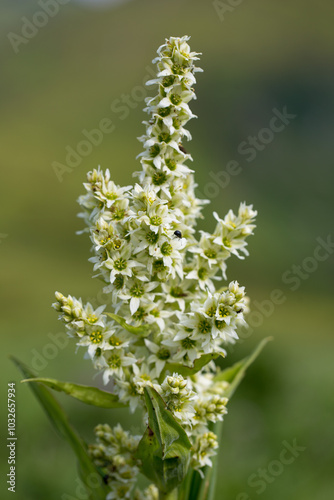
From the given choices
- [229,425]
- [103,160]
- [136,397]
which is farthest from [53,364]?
[103,160]

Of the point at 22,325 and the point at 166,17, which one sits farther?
the point at 166,17

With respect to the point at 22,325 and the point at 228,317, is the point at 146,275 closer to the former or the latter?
the point at 228,317

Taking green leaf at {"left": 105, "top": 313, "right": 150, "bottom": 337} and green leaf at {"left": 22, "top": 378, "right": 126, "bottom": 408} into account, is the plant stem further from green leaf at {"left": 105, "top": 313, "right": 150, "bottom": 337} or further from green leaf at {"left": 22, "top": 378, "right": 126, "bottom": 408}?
green leaf at {"left": 105, "top": 313, "right": 150, "bottom": 337}

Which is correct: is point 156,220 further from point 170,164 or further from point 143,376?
point 143,376

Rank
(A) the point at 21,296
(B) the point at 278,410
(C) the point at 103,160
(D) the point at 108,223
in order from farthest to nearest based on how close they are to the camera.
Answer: (C) the point at 103,160
(A) the point at 21,296
(B) the point at 278,410
(D) the point at 108,223

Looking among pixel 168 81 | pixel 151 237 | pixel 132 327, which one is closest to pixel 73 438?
pixel 132 327

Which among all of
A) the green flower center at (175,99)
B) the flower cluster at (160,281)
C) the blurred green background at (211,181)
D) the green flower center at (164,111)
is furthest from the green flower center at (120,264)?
the blurred green background at (211,181)
